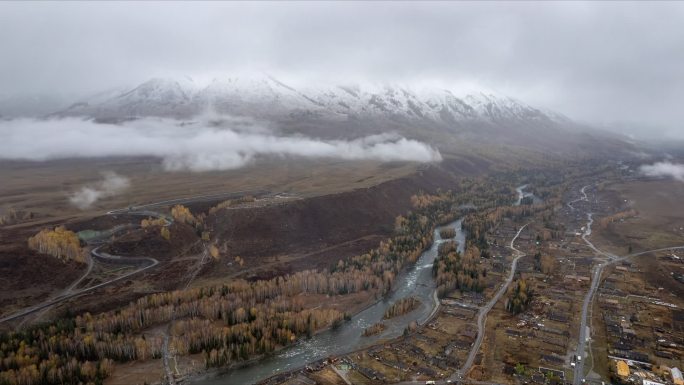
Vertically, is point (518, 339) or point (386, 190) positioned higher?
point (386, 190)

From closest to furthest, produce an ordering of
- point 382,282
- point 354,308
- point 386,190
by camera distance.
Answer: point 354,308 → point 382,282 → point 386,190

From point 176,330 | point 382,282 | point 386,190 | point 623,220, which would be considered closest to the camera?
point 176,330

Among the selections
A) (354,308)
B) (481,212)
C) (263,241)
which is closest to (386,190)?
(481,212)

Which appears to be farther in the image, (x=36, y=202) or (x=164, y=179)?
(x=164, y=179)

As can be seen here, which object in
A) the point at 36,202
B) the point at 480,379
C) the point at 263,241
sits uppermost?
the point at 36,202

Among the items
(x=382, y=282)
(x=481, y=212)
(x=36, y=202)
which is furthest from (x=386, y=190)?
(x=36, y=202)

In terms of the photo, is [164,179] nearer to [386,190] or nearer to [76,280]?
[386,190]
